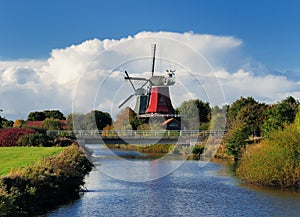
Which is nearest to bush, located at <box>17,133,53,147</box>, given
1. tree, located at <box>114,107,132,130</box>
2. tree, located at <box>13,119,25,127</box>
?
tree, located at <box>114,107,132,130</box>

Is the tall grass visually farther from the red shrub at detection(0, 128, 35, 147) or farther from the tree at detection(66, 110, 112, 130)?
the tree at detection(66, 110, 112, 130)

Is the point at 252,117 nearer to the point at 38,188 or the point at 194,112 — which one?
the point at 194,112

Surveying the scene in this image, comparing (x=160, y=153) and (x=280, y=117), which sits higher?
(x=280, y=117)

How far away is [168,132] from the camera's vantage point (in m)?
71.2

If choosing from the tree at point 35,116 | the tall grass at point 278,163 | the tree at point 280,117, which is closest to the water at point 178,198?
the tall grass at point 278,163

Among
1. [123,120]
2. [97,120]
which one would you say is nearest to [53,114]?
[97,120]

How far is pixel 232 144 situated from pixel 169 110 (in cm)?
3371

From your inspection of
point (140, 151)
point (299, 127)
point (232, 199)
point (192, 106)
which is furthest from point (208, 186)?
point (192, 106)

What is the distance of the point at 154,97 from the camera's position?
93.4 meters

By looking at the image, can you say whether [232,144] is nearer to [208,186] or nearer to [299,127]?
[299,127]

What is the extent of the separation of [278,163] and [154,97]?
2331 inches

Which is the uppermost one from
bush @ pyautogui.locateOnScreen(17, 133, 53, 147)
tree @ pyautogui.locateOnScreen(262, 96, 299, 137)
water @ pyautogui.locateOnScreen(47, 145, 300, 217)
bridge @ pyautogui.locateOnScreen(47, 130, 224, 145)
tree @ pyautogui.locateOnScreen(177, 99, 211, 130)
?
tree @ pyautogui.locateOnScreen(177, 99, 211, 130)

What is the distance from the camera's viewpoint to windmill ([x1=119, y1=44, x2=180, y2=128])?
93000mm

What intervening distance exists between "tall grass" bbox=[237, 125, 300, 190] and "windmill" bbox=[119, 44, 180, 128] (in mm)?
55340
